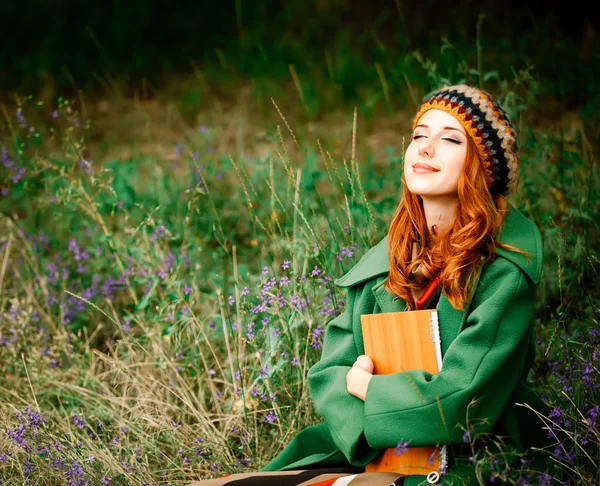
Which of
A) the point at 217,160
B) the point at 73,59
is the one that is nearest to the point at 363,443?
the point at 217,160

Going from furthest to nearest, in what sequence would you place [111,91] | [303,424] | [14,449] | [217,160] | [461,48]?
[111,91]
[461,48]
[217,160]
[303,424]
[14,449]

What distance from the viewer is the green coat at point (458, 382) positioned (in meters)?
1.94

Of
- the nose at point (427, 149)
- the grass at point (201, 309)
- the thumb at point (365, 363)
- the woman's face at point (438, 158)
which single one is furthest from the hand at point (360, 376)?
the nose at point (427, 149)

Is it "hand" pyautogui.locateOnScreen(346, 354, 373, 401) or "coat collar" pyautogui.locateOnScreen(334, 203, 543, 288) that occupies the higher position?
"coat collar" pyautogui.locateOnScreen(334, 203, 543, 288)

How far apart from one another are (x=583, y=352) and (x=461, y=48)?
387 cm

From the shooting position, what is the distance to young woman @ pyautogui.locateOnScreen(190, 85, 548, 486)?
195 centimetres

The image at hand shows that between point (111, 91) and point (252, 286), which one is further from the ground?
point (111, 91)

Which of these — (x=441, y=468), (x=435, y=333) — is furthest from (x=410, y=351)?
(x=441, y=468)

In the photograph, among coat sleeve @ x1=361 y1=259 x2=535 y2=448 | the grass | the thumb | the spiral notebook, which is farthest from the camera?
the grass

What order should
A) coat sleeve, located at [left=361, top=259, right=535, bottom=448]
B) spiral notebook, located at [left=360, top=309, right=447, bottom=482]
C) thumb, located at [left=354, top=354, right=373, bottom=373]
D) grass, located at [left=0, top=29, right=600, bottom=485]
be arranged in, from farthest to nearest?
grass, located at [left=0, top=29, right=600, bottom=485], thumb, located at [left=354, top=354, right=373, bottom=373], spiral notebook, located at [left=360, top=309, right=447, bottom=482], coat sleeve, located at [left=361, top=259, right=535, bottom=448]

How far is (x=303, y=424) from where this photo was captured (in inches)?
108

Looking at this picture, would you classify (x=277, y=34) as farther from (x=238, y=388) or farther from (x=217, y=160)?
(x=238, y=388)

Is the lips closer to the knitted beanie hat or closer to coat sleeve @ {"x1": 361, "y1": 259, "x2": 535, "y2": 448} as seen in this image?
the knitted beanie hat

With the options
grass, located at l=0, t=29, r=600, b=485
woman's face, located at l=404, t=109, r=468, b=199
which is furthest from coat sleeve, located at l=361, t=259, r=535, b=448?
woman's face, located at l=404, t=109, r=468, b=199
